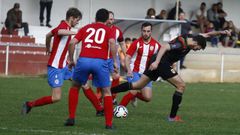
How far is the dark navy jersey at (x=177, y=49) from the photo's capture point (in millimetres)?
14406

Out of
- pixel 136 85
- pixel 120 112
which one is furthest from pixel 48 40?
pixel 120 112

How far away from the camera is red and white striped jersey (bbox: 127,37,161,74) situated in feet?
53.9

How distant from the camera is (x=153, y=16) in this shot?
33.4m

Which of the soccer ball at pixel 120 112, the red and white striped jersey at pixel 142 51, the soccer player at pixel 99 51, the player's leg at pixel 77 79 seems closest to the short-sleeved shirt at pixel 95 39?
the soccer player at pixel 99 51

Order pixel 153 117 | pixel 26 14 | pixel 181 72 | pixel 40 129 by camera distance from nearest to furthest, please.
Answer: pixel 40 129
pixel 153 117
pixel 181 72
pixel 26 14

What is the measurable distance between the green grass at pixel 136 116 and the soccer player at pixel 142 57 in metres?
0.37

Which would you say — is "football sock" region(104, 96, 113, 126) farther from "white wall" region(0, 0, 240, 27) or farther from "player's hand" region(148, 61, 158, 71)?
"white wall" region(0, 0, 240, 27)

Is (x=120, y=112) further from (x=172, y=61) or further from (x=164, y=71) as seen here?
(x=172, y=61)

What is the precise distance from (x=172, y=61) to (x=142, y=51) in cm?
172

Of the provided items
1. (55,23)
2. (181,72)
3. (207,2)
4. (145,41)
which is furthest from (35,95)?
(207,2)

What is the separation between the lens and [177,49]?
1453 centimetres

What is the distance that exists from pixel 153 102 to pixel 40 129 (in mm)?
7787

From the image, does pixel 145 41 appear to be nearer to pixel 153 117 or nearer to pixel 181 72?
pixel 153 117

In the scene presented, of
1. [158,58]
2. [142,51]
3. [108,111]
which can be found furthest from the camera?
[142,51]
